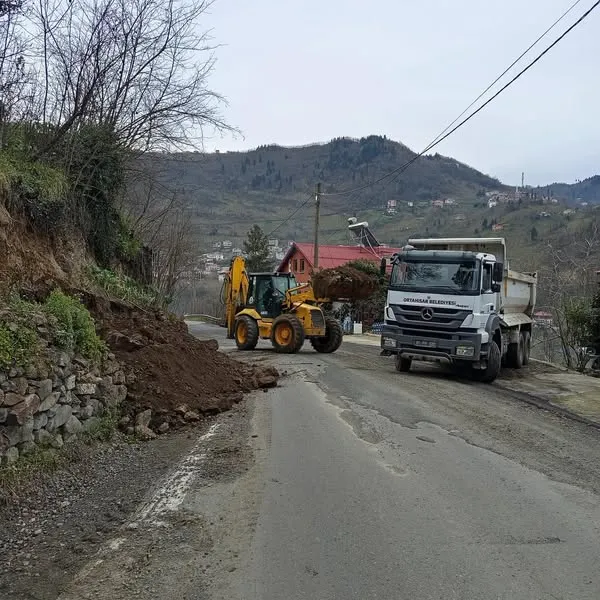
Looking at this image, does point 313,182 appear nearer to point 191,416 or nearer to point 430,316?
point 430,316

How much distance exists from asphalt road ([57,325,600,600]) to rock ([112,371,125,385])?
1.54m

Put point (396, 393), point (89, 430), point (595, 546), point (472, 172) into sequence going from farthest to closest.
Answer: point (472, 172), point (396, 393), point (89, 430), point (595, 546)

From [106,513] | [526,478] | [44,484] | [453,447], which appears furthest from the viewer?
[453,447]

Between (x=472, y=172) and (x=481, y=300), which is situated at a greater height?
(x=472, y=172)

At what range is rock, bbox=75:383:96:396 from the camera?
7.19m

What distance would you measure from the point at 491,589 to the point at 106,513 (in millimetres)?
3222

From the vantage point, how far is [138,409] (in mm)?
8500

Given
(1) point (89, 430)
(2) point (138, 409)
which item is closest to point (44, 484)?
(1) point (89, 430)

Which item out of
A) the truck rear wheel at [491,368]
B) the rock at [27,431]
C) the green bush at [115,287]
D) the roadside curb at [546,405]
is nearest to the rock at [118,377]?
the rock at [27,431]

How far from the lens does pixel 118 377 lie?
27.6 feet

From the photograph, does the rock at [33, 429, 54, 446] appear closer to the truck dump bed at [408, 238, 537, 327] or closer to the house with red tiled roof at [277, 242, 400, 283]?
the truck dump bed at [408, 238, 537, 327]

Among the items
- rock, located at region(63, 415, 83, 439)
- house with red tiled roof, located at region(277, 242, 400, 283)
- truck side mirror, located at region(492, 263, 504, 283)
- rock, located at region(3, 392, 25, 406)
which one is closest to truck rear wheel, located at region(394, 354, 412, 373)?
Result: truck side mirror, located at region(492, 263, 504, 283)

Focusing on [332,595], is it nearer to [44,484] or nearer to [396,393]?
[44,484]

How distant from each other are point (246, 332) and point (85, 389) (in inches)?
507
